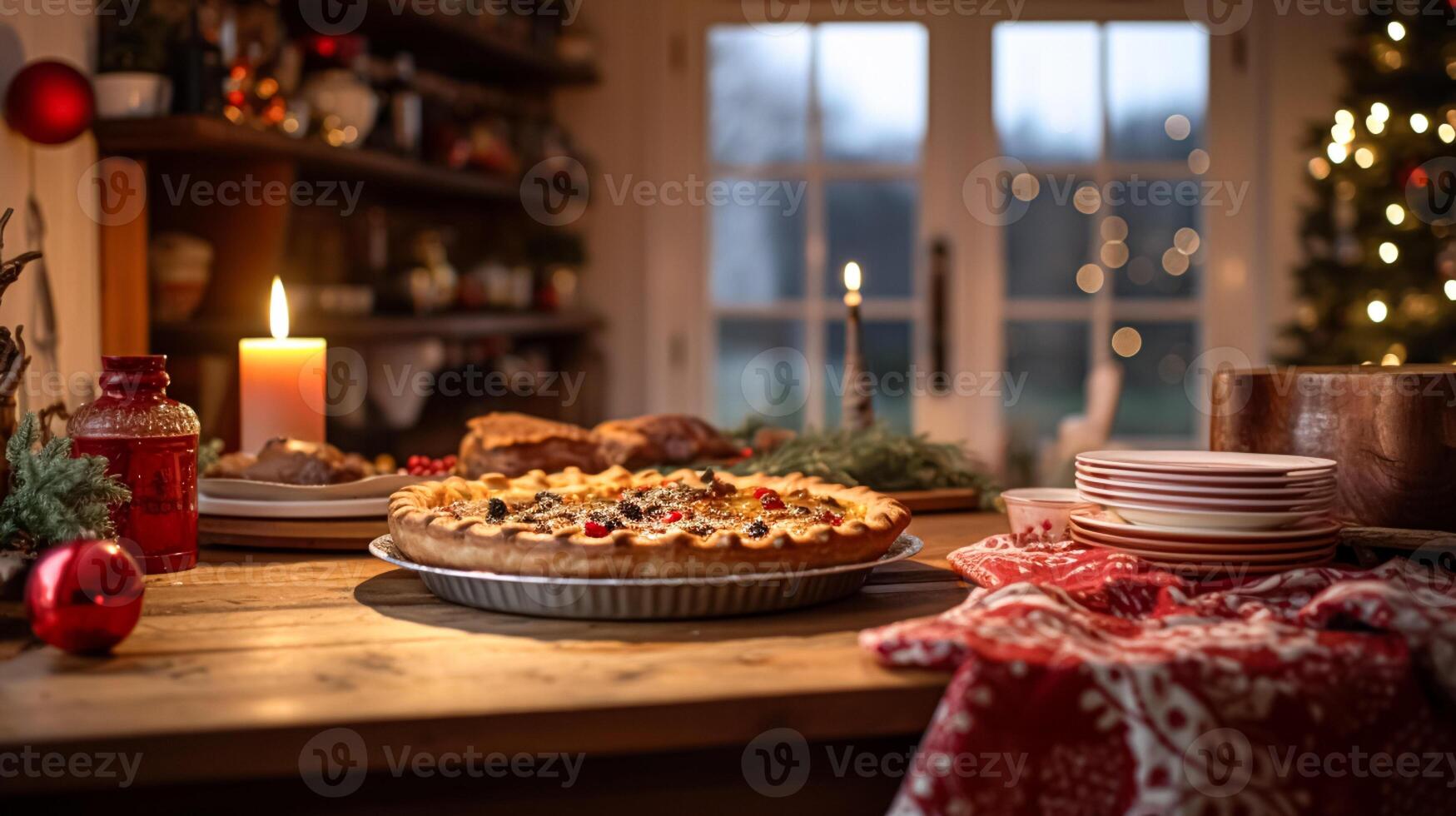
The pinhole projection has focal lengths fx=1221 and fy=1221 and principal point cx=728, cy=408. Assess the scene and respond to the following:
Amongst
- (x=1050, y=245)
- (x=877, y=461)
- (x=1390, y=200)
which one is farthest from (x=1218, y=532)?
(x=1050, y=245)

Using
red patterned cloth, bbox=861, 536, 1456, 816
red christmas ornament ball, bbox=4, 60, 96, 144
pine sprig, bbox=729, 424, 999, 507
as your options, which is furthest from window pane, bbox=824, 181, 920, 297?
red patterned cloth, bbox=861, 536, 1456, 816

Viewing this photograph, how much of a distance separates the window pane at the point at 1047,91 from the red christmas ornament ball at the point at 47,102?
341 centimetres

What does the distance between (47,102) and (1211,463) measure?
1.99 metres

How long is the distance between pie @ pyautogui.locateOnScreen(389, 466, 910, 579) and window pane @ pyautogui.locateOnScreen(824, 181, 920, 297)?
11.0 ft

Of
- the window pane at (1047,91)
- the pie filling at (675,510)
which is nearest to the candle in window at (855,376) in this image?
the pie filling at (675,510)

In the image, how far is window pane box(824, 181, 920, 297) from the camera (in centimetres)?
475

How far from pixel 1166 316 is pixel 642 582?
13.7 ft

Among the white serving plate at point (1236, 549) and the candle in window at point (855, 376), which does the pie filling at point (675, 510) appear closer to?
the white serving plate at point (1236, 549)

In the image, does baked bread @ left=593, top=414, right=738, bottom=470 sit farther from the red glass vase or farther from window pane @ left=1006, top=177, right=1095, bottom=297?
window pane @ left=1006, top=177, right=1095, bottom=297

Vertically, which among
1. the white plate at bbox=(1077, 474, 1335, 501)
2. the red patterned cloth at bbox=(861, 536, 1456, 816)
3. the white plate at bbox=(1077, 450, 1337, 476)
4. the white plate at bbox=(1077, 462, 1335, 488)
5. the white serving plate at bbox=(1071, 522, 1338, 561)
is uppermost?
the white plate at bbox=(1077, 450, 1337, 476)

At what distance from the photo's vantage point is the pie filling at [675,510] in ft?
3.77

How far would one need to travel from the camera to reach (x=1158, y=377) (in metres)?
4.76

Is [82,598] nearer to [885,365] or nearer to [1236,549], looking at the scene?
[1236,549]

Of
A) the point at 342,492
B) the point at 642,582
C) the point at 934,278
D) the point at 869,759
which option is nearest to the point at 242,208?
the point at 342,492
